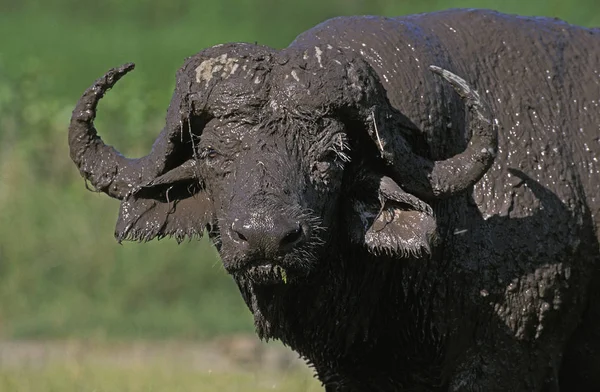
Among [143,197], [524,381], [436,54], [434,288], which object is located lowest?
[524,381]

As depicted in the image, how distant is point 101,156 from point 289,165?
3.58ft

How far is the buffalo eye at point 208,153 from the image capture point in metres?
5.76

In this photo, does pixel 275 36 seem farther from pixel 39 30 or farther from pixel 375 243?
pixel 375 243

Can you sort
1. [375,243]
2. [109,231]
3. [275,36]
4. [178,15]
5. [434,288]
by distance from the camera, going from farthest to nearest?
[178,15], [275,36], [109,231], [434,288], [375,243]

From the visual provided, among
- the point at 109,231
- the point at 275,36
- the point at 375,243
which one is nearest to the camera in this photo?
the point at 375,243

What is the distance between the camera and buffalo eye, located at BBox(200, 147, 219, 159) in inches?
227

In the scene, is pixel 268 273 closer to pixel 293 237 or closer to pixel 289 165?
pixel 293 237

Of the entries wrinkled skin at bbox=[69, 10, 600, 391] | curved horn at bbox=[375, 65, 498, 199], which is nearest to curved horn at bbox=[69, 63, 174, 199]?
wrinkled skin at bbox=[69, 10, 600, 391]

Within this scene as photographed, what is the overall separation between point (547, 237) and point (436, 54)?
3.07 ft

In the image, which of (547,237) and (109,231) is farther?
(109,231)

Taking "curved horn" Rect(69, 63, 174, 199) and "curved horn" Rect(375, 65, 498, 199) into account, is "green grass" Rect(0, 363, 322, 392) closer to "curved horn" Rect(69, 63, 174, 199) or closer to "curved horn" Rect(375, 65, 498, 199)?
"curved horn" Rect(69, 63, 174, 199)

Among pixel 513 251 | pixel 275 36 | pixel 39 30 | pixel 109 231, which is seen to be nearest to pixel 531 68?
pixel 513 251

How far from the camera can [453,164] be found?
596 cm

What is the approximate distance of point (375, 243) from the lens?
589cm
